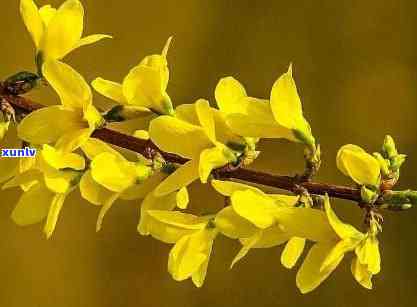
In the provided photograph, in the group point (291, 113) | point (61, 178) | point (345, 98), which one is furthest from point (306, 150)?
point (345, 98)

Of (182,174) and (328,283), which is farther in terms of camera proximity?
(328,283)

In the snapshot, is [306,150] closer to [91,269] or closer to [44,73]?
[44,73]

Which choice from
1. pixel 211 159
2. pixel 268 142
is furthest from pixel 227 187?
pixel 268 142

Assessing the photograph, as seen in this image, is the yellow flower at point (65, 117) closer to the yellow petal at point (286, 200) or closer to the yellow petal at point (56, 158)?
the yellow petal at point (56, 158)

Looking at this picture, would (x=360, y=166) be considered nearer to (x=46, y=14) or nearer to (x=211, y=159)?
(x=211, y=159)

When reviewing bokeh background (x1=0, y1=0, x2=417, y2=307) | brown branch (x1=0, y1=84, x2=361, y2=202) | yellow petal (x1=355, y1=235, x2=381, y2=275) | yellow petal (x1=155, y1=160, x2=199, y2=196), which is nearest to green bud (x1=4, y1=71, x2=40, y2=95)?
brown branch (x1=0, y1=84, x2=361, y2=202)

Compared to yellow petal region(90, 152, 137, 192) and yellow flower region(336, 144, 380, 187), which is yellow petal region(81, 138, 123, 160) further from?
yellow flower region(336, 144, 380, 187)
